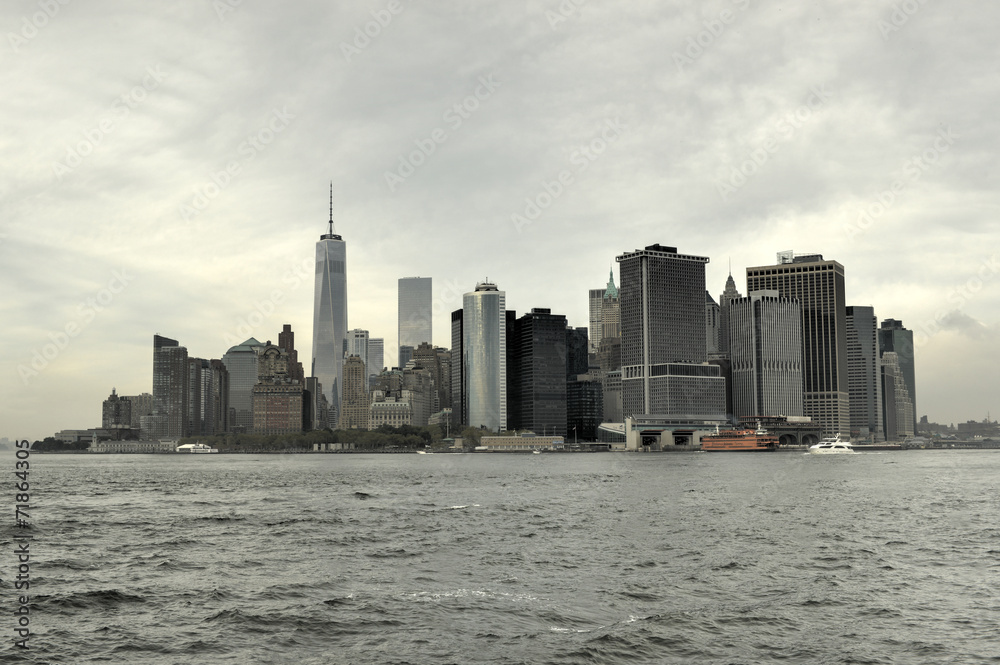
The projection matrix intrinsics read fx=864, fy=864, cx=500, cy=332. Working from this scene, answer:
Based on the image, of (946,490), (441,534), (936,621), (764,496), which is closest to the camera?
(936,621)

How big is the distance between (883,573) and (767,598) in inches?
484

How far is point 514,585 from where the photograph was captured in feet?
159

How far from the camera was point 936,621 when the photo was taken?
1603 inches

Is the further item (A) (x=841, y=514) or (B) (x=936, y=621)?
(A) (x=841, y=514)

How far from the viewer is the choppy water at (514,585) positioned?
3612 cm

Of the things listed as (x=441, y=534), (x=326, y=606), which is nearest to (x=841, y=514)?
(x=441, y=534)

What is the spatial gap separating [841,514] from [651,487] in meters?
51.3

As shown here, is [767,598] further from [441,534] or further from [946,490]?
[946,490]

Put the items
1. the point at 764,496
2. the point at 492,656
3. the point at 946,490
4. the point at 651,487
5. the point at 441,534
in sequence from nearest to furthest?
1. the point at 492,656
2. the point at 441,534
3. the point at 764,496
4. the point at 946,490
5. the point at 651,487

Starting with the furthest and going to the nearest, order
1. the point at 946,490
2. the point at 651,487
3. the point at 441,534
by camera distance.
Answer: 1. the point at 651,487
2. the point at 946,490
3. the point at 441,534

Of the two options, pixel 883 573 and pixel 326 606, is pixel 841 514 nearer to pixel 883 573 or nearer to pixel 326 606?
pixel 883 573

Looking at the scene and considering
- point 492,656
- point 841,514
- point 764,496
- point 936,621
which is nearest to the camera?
point 492,656

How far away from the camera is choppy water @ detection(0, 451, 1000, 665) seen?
1422 inches

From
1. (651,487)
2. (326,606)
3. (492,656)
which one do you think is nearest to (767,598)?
(492,656)
